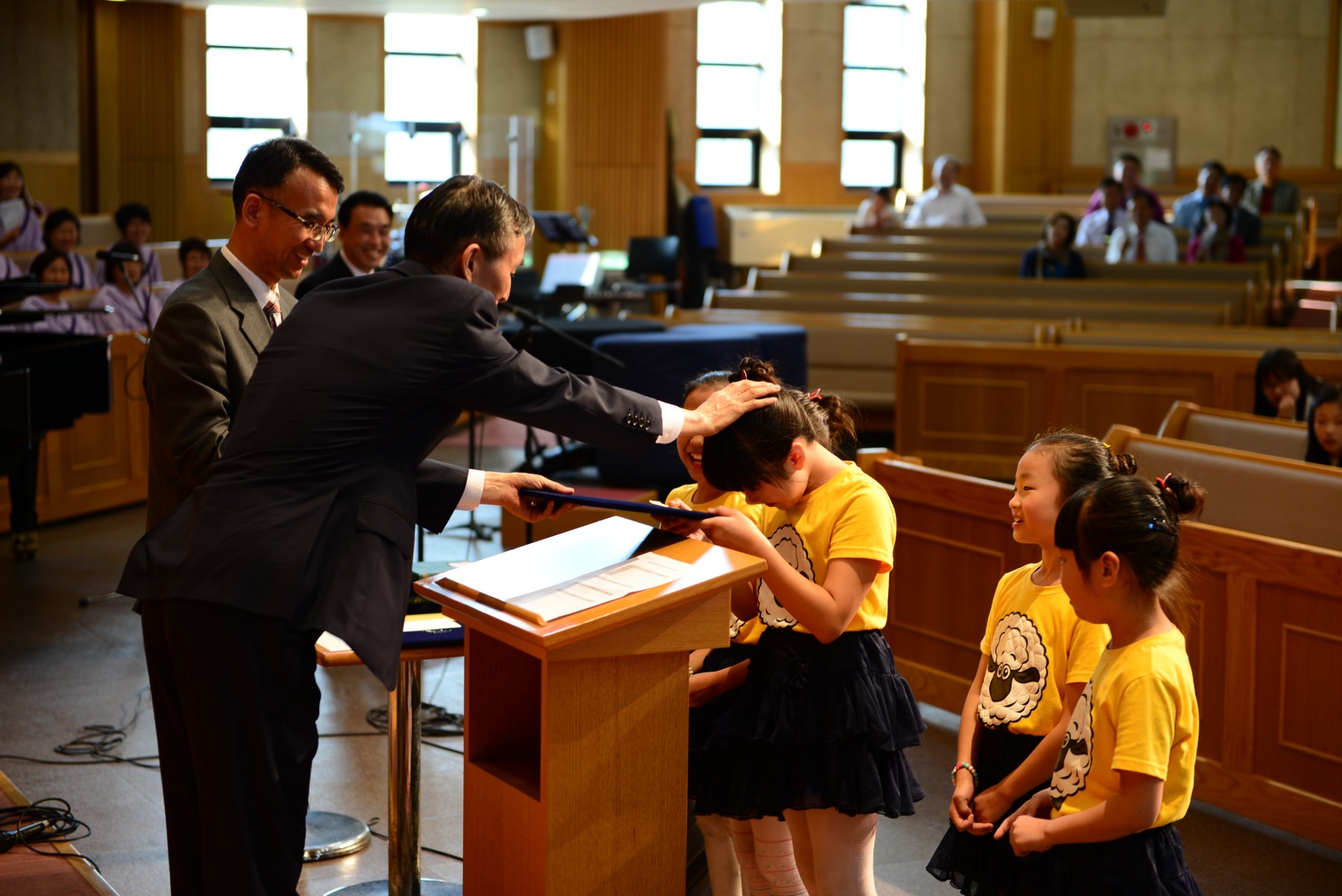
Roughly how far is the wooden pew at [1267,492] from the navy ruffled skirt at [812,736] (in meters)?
2.12

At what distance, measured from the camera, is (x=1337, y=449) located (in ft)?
14.7

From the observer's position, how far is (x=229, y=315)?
2.45m

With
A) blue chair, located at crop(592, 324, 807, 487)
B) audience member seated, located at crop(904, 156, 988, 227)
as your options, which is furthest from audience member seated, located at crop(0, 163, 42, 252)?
audience member seated, located at crop(904, 156, 988, 227)

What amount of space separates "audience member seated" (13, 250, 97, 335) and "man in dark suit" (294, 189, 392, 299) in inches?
95.3

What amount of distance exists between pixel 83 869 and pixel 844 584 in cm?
190

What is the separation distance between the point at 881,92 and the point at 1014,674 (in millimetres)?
14734

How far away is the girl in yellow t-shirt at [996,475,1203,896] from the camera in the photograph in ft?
6.04

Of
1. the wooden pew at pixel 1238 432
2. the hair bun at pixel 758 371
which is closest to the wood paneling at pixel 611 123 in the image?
the wooden pew at pixel 1238 432

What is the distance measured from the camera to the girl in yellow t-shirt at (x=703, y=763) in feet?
7.48

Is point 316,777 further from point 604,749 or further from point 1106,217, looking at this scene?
point 1106,217

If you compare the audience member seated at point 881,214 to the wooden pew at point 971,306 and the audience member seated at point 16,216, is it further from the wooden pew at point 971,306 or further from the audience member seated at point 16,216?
the audience member seated at point 16,216

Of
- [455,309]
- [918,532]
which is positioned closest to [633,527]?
[455,309]

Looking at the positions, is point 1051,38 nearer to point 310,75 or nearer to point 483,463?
point 310,75

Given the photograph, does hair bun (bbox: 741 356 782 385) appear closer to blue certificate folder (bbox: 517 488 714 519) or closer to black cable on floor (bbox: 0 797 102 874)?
blue certificate folder (bbox: 517 488 714 519)
